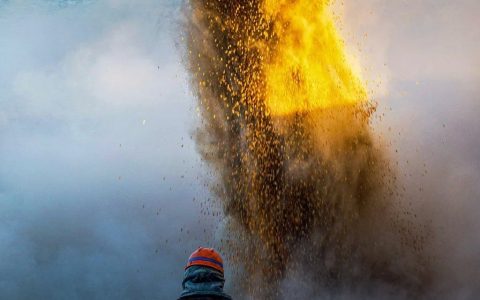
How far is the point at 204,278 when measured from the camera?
5.40 metres

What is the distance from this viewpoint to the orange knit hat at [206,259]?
5.59m

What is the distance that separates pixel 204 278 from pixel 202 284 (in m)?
0.09

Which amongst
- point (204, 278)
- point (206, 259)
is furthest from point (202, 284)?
point (206, 259)

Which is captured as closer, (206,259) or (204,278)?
(204,278)

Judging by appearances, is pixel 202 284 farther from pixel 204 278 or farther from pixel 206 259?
pixel 206 259

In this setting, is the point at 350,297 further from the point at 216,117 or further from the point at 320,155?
the point at 216,117

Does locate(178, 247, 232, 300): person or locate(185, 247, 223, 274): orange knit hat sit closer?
locate(178, 247, 232, 300): person

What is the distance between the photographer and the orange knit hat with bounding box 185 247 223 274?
5594 millimetres

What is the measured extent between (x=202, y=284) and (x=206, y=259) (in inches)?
14.6

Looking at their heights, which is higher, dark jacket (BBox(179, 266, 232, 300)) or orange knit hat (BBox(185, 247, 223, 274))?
orange knit hat (BBox(185, 247, 223, 274))

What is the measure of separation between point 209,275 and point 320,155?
69.5 ft

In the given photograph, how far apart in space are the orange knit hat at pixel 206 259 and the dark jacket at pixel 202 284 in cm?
6

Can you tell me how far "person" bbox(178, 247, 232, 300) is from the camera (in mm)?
5164

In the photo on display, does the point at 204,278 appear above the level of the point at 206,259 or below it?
below
